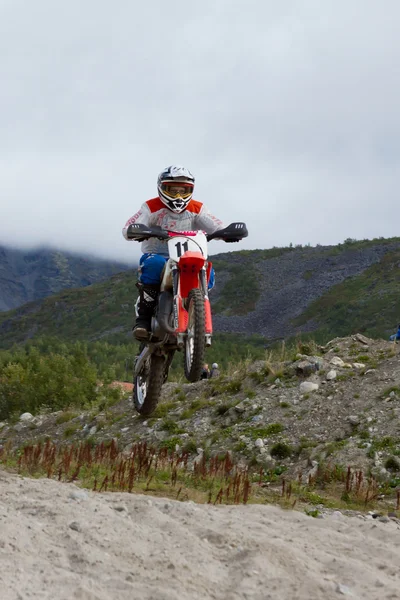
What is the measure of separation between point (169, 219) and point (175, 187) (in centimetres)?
55

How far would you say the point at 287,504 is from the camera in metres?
8.43

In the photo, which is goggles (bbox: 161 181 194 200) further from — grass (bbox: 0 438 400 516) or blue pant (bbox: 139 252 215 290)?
grass (bbox: 0 438 400 516)

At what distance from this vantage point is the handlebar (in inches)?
372

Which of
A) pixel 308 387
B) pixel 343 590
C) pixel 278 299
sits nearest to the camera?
pixel 343 590

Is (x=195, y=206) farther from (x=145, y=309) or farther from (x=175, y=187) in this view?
(x=145, y=309)

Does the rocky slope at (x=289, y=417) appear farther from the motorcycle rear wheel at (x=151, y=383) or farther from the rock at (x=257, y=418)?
the motorcycle rear wheel at (x=151, y=383)

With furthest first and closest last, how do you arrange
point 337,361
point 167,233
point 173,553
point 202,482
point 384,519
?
point 337,361 → point 167,233 → point 202,482 → point 384,519 → point 173,553

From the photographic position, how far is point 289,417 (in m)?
13.9

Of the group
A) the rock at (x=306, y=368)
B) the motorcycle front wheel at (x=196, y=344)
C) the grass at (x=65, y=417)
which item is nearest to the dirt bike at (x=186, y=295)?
the motorcycle front wheel at (x=196, y=344)

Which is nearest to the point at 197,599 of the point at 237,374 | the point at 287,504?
the point at 287,504

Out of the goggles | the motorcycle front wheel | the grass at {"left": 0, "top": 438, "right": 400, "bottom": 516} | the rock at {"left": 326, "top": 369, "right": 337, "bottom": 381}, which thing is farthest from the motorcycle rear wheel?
the rock at {"left": 326, "top": 369, "right": 337, "bottom": 381}

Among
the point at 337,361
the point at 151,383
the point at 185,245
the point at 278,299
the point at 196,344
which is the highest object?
the point at 278,299

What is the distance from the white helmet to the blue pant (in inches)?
28.0

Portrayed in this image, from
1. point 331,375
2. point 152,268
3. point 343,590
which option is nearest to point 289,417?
point 331,375
